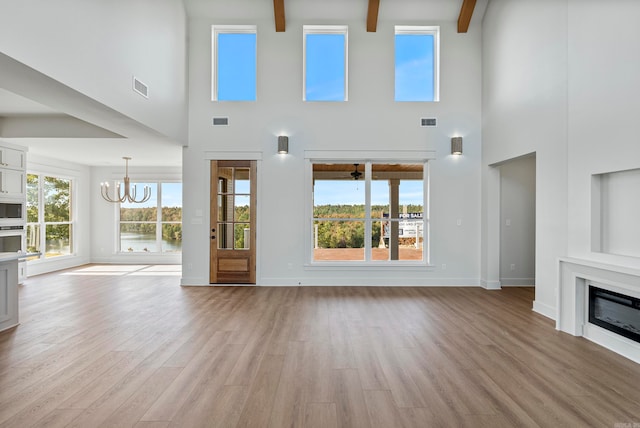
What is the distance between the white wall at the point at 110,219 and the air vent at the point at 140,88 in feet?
14.6

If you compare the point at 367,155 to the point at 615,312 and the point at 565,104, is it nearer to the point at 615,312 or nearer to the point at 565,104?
the point at 565,104

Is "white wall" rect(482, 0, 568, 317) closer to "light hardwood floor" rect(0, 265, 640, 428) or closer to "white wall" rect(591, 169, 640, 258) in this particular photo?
"white wall" rect(591, 169, 640, 258)

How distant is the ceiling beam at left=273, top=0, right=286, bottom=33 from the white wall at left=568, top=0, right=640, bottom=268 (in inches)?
164

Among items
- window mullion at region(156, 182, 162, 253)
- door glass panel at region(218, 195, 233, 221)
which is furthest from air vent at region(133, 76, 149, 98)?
window mullion at region(156, 182, 162, 253)

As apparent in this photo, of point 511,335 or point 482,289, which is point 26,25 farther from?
point 482,289

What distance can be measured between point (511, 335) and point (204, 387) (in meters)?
3.12

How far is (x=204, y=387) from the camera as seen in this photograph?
2.53 meters

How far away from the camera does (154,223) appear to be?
29.2 feet

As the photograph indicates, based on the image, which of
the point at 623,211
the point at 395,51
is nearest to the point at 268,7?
the point at 395,51

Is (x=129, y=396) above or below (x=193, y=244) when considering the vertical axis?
below

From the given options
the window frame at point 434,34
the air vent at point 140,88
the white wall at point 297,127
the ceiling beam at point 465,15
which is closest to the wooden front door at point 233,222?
the white wall at point 297,127

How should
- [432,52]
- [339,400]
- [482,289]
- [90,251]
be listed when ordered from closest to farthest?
1. [339,400]
2. [482,289]
3. [432,52]
4. [90,251]

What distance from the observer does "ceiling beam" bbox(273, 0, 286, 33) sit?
5.74 metres

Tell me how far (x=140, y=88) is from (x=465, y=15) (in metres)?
5.40
